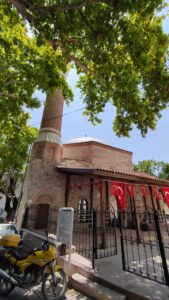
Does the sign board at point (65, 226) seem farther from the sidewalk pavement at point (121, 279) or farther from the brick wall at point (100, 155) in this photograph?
the brick wall at point (100, 155)

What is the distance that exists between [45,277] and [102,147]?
14.5m

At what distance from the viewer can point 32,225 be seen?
886 centimetres

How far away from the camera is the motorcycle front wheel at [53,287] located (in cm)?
369

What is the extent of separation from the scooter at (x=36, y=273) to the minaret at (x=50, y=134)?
6.71 m

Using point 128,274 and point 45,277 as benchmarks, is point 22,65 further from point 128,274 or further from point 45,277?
point 128,274

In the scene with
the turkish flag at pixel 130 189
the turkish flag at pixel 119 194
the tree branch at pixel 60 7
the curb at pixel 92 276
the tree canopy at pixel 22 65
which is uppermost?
the tree canopy at pixel 22 65

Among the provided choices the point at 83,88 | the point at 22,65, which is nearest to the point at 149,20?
the point at 83,88

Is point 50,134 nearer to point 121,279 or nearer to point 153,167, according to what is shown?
point 121,279

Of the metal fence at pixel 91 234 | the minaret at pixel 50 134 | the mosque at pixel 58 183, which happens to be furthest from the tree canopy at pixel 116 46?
the metal fence at pixel 91 234

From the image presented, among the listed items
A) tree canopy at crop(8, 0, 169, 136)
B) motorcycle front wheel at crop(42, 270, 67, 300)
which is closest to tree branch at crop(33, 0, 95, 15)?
tree canopy at crop(8, 0, 169, 136)

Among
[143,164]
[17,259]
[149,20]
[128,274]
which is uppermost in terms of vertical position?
[143,164]

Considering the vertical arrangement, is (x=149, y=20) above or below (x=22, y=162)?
above

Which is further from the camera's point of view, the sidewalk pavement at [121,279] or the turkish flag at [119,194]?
the turkish flag at [119,194]

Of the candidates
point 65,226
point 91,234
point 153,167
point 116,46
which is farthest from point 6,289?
point 153,167
